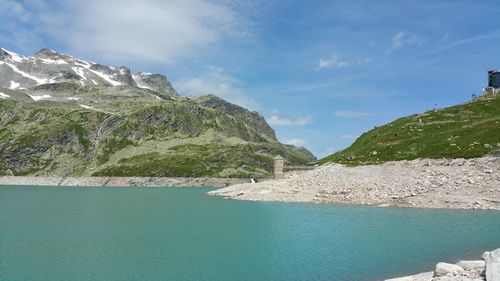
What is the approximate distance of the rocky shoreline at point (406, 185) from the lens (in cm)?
7112

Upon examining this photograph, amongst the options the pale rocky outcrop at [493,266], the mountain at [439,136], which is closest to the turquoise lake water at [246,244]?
the pale rocky outcrop at [493,266]

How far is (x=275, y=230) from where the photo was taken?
5616 cm

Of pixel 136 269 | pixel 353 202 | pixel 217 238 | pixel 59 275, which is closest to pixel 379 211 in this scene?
pixel 353 202

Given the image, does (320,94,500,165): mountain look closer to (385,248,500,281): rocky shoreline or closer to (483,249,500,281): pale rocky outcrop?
(385,248,500,281): rocky shoreline

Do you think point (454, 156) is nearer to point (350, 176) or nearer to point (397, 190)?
point (397, 190)

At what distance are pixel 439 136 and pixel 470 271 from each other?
75.7m

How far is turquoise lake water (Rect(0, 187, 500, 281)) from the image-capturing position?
35.2m

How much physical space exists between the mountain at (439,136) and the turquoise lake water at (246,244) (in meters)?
23.3

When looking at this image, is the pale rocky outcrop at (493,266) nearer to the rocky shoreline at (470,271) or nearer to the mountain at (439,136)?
the rocky shoreline at (470,271)

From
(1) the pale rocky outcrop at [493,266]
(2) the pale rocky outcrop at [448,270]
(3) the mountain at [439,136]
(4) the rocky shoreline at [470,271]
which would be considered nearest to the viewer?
(1) the pale rocky outcrop at [493,266]

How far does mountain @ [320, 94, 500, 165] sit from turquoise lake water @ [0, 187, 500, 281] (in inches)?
919

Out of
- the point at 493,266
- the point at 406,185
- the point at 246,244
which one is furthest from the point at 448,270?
the point at 406,185

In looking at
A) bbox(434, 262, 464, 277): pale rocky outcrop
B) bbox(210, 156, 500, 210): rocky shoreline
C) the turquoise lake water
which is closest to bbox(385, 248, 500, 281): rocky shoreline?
bbox(434, 262, 464, 277): pale rocky outcrop

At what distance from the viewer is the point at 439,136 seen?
315 ft
